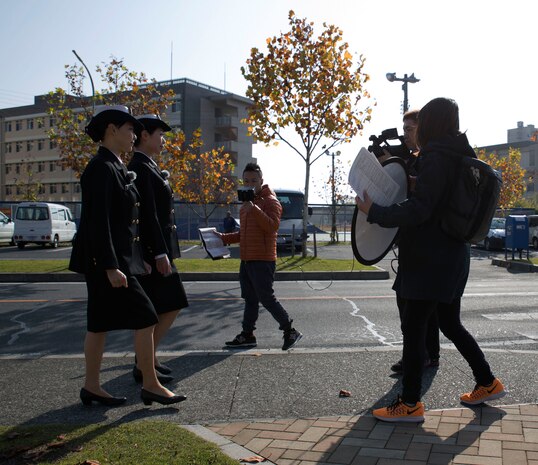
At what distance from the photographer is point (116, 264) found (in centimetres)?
363

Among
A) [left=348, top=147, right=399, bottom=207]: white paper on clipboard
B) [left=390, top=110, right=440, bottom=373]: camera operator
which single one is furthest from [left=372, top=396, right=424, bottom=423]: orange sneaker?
[left=348, top=147, right=399, bottom=207]: white paper on clipboard

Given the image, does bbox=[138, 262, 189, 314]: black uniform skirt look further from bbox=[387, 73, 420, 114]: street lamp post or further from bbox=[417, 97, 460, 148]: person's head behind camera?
bbox=[387, 73, 420, 114]: street lamp post

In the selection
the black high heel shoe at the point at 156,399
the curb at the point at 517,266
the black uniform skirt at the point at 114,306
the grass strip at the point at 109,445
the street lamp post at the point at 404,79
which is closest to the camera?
the grass strip at the point at 109,445

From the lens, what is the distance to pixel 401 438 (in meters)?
3.22

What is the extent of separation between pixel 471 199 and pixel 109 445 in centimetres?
238

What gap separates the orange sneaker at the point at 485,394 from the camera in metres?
3.77

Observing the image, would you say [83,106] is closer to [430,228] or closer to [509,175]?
[430,228]

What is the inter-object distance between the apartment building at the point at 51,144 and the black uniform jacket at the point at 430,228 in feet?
199

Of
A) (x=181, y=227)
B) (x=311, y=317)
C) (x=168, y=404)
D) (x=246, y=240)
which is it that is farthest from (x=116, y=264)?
(x=181, y=227)

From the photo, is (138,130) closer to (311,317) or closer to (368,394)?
(368,394)

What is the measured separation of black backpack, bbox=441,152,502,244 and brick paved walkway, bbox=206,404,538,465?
106 centimetres

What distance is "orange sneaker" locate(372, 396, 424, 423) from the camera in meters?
3.47

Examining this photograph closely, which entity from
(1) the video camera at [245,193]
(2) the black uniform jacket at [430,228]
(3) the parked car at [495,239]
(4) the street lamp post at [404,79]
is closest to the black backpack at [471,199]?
(2) the black uniform jacket at [430,228]

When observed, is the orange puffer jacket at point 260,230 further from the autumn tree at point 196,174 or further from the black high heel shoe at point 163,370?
the autumn tree at point 196,174
